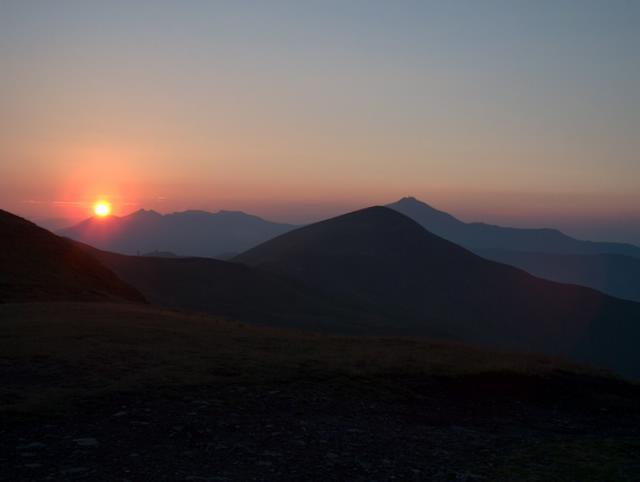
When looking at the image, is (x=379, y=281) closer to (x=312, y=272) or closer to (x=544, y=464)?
(x=312, y=272)

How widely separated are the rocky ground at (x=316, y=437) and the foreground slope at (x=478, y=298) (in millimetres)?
113225

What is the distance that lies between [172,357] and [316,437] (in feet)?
25.7

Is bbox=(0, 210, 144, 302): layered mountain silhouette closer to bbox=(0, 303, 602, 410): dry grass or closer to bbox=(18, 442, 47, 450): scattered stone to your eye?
bbox=(0, 303, 602, 410): dry grass

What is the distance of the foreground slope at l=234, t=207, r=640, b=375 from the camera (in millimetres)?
146125

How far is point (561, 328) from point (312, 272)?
69541 millimetres

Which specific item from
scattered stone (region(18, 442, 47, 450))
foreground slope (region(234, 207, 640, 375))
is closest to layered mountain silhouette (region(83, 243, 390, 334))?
foreground slope (region(234, 207, 640, 375))

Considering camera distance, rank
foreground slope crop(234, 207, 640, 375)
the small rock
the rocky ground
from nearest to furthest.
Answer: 1. the rocky ground
2. the small rock
3. foreground slope crop(234, 207, 640, 375)

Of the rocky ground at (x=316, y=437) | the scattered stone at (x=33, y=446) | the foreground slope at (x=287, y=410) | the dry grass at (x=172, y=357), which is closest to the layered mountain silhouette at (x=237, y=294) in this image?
the dry grass at (x=172, y=357)

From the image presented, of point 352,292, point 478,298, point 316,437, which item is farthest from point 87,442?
point 478,298

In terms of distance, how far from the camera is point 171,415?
13477 millimetres

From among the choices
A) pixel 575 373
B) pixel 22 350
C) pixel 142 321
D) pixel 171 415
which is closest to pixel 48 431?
pixel 171 415

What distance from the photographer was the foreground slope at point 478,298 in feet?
479

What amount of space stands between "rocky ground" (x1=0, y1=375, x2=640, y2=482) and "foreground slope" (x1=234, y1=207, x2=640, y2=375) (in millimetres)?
113225

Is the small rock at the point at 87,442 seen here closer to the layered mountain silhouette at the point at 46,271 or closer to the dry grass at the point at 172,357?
the dry grass at the point at 172,357
